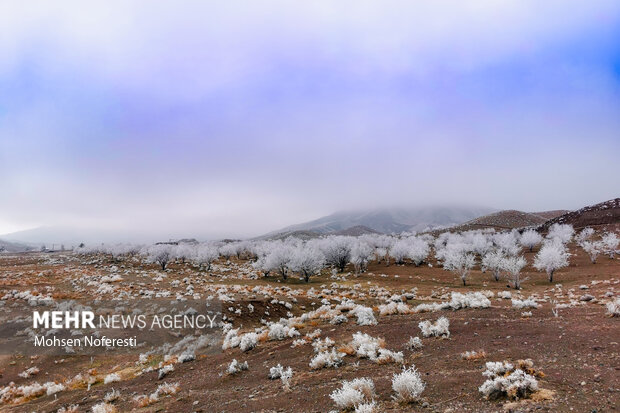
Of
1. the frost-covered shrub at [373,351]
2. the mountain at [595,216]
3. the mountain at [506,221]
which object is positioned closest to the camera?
the frost-covered shrub at [373,351]

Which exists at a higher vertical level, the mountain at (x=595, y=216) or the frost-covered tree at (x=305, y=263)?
the mountain at (x=595, y=216)

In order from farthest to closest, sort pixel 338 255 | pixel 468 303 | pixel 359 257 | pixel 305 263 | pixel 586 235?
pixel 338 255 < pixel 586 235 < pixel 359 257 < pixel 305 263 < pixel 468 303

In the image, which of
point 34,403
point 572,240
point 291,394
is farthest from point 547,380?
point 572,240

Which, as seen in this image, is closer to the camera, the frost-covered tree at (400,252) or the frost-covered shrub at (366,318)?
the frost-covered shrub at (366,318)

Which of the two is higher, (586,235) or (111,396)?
(111,396)

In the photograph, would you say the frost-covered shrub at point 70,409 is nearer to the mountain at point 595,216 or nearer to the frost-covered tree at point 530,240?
the frost-covered tree at point 530,240

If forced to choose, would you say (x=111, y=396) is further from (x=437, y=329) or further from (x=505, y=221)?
(x=505, y=221)

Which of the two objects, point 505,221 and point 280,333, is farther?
point 505,221

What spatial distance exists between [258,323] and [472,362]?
66.5 feet

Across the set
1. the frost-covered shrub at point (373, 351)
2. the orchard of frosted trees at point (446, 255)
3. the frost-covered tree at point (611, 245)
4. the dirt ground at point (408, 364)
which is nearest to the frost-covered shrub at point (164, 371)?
the dirt ground at point (408, 364)

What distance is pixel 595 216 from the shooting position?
86875mm

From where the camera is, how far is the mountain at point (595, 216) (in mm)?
80875

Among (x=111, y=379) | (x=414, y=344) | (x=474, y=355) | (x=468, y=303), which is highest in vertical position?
(x=474, y=355)

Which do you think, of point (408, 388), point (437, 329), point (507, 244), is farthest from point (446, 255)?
point (408, 388)
